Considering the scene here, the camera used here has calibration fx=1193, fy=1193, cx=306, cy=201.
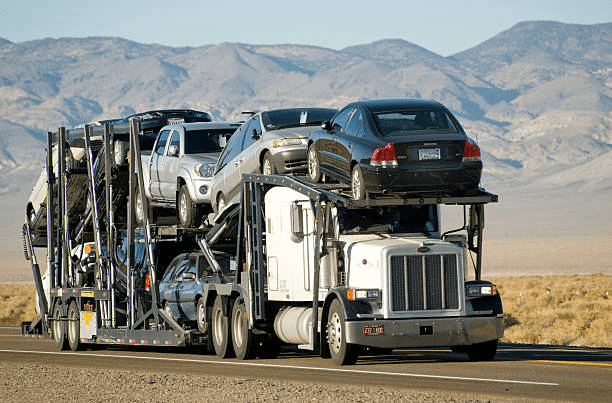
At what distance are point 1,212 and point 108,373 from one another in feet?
445

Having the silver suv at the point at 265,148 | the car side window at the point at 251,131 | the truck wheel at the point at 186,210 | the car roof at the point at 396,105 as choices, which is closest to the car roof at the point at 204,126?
the truck wheel at the point at 186,210

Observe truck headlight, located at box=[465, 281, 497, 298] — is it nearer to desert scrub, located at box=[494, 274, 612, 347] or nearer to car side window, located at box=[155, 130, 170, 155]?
car side window, located at box=[155, 130, 170, 155]

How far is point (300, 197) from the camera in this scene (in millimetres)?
16250

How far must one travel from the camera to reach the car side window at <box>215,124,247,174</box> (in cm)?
1948

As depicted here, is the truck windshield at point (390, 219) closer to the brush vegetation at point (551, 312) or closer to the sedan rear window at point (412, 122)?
the sedan rear window at point (412, 122)

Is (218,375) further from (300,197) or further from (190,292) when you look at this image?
(190,292)

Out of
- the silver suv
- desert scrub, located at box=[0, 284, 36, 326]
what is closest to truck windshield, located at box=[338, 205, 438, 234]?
the silver suv

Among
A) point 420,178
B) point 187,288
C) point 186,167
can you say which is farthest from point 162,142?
point 420,178

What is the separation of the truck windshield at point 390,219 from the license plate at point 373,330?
1.45 metres

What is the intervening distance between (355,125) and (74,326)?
333 inches

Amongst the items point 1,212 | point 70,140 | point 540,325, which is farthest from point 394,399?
point 1,212

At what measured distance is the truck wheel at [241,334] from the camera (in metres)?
17.6

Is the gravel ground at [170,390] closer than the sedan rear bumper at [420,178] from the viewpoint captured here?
Yes

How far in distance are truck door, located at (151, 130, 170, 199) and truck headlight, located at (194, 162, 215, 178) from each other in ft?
4.07
